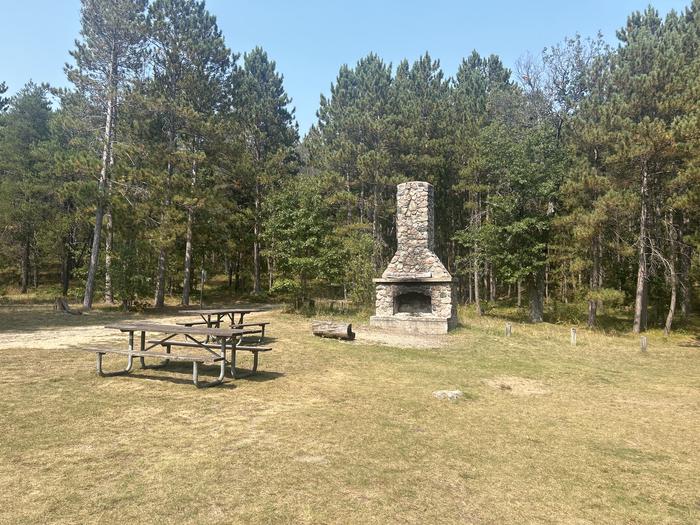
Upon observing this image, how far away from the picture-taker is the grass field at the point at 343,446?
3.39 meters

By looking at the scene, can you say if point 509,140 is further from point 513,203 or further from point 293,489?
point 293,489

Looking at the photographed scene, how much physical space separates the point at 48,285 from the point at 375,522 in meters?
38.6

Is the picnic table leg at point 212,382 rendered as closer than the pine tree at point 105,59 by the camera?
Yes

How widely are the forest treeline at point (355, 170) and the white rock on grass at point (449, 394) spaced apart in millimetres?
12325


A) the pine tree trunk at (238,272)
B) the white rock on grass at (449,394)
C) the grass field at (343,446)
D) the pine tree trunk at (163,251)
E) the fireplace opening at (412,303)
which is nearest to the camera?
the grass field at (343,446)

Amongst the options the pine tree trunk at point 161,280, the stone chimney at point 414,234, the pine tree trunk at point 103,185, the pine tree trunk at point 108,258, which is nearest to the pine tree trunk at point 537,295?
the stone chimney at point 414,234

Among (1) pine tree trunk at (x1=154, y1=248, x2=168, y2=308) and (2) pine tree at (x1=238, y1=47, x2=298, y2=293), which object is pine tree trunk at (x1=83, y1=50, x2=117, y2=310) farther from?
(2) pine tree at (x1=238, y1=47, x2=298, y2=293)

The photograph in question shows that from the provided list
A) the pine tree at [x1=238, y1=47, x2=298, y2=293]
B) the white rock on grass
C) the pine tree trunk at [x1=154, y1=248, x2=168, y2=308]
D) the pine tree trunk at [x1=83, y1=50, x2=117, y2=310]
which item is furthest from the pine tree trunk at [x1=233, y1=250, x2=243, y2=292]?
the white rock on grass

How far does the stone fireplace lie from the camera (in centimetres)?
1606

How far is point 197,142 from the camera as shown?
909 inches

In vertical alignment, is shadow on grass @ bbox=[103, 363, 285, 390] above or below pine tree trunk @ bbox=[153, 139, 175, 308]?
below

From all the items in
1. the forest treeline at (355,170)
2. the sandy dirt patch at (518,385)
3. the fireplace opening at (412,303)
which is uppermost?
the forest treeline at (355,170)

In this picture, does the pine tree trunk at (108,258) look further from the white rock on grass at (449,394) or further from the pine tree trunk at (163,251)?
the white rock on grass at (449,394)

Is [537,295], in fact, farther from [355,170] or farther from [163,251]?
[163,251]
